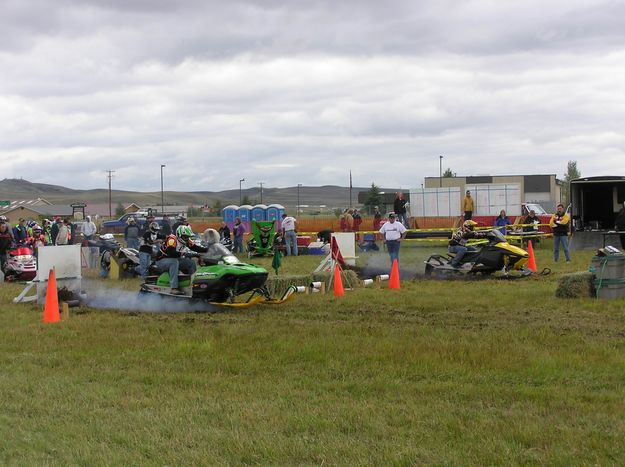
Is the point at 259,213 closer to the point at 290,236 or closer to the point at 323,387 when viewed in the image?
the point at 290,236

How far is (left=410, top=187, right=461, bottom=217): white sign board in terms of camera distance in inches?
1501

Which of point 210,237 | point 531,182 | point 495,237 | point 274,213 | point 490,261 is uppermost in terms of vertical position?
point 531,182

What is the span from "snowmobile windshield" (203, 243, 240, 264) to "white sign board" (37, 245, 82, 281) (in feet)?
10.2

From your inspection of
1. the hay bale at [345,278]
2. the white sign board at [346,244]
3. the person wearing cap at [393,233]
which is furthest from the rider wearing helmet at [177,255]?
the person wearing cap at [393,233]

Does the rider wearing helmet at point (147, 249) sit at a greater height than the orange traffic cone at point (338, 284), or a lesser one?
greater

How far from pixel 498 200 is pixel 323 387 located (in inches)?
1192

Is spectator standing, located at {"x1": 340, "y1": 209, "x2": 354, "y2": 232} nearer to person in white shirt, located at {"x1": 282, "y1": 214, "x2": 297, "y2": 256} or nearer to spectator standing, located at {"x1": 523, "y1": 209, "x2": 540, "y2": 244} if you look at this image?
person in white shirt, located at {"x1": 282, "y1": 214, "x2": 297, "y2": 256}

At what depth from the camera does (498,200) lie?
121 ft

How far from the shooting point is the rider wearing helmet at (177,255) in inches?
566

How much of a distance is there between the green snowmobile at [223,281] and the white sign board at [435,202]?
81.0ft

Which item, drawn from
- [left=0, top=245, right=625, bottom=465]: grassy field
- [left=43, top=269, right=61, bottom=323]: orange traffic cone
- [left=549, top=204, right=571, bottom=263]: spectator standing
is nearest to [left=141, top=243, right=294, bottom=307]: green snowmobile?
[left=0, top=245, right=625, bottom=465]: grassy field

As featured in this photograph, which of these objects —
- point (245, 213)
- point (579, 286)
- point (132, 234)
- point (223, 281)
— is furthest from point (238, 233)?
point (579, 286)

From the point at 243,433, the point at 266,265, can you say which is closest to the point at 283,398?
the point at 243,433

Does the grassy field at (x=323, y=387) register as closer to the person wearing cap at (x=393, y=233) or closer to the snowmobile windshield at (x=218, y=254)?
the snowmobile windshield at (x=218, y=254)
